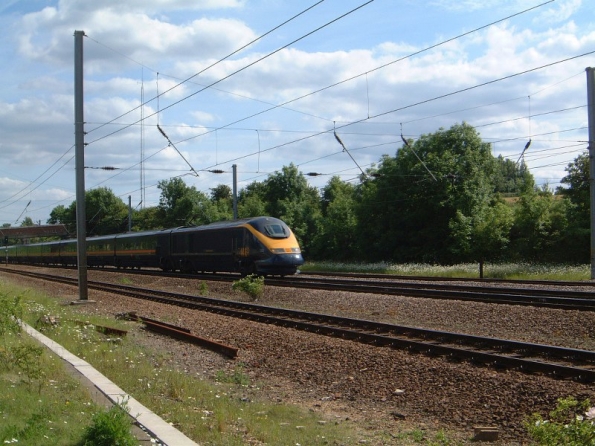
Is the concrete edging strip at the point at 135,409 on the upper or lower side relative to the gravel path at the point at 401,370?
upper

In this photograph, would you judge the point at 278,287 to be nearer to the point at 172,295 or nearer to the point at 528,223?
the point at 172,295

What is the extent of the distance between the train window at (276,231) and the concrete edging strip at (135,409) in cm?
1952

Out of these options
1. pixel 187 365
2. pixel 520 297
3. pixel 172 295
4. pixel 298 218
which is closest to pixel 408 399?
pixel 187 365

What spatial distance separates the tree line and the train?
5.42 m

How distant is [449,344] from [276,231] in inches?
728

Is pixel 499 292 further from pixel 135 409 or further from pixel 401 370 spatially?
pixel 135 409

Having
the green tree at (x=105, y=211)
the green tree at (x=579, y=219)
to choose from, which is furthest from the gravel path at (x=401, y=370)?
the green tree at (x=105, y=211)

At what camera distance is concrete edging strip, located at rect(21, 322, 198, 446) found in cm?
574

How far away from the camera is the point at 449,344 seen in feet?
37.9

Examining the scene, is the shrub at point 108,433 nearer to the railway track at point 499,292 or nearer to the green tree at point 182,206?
the railway track at point 499,292

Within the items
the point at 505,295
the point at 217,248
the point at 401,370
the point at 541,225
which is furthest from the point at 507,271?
the point at 401,370

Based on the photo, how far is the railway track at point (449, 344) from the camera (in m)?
9.38

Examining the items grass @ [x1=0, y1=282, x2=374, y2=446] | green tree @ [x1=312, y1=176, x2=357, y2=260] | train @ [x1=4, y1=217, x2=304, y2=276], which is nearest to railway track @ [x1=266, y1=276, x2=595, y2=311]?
train @ [x1=4, y1=217, x2=304, y2=276]

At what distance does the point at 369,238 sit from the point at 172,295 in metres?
29.2
